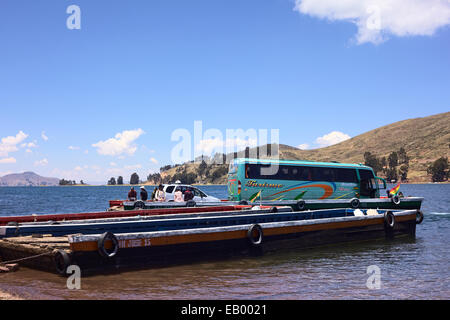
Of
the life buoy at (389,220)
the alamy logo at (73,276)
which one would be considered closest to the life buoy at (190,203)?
the life buoy at (389,220)

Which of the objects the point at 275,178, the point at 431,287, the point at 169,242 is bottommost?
the point at 431,287

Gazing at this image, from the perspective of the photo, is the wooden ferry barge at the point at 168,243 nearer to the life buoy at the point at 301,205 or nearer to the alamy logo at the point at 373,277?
the alamy logo at the point at 373,277

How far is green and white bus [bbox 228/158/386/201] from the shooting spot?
2588 cm

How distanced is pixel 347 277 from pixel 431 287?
221 cm

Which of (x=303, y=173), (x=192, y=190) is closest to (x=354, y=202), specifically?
(x=303, y=173)

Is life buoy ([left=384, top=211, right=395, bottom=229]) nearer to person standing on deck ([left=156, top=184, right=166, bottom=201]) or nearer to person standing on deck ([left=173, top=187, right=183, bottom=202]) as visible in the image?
person standing on deck ([left=173, top=187, right=183, bottom=202])

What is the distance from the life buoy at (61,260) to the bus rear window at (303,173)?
15247mm

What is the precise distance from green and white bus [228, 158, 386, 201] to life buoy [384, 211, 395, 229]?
284 inches

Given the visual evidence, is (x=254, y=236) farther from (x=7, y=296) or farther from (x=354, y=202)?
(x=354, y=202)

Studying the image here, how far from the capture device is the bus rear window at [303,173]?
25984mm
